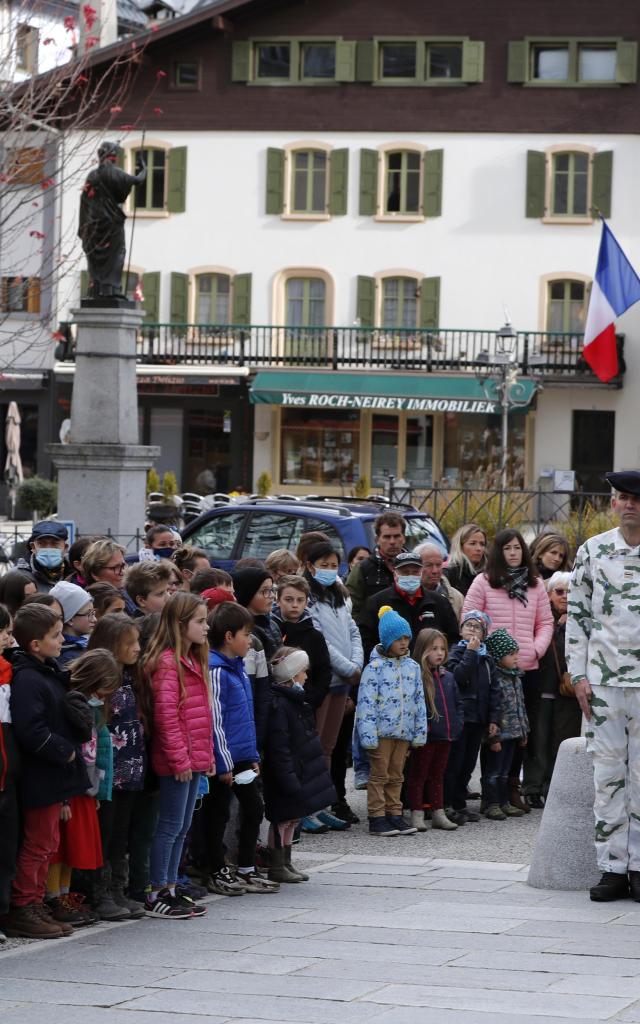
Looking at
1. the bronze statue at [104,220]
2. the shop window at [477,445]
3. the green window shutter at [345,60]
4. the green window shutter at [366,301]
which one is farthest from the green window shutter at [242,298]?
the bronze statue at [104,220]

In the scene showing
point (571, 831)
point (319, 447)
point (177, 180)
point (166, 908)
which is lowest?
point (166, 908)

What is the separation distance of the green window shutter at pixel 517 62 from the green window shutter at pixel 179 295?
922 cm

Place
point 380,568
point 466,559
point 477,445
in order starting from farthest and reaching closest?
point 477,445 → point 466,559 → point 380,568

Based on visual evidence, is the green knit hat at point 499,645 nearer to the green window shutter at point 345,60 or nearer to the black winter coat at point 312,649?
the black winter coat at point 312,649

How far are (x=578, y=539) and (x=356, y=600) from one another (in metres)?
10.1

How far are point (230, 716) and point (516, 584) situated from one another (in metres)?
3.66

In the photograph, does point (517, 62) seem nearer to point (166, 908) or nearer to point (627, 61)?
point (627, 61)

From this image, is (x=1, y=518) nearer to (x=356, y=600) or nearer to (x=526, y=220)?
(x=526, y=220)

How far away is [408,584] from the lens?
11453mm

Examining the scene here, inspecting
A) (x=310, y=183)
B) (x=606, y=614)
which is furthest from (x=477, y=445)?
(x=606, y=614)

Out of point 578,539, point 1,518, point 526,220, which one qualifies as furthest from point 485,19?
point 578,539

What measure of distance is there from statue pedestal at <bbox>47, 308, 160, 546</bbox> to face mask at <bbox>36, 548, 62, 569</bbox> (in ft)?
26.1

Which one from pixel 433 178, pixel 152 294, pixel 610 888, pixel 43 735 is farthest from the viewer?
pixel 152 294

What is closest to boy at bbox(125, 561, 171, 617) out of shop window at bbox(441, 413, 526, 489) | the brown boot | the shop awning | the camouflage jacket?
the camouflage jacket
